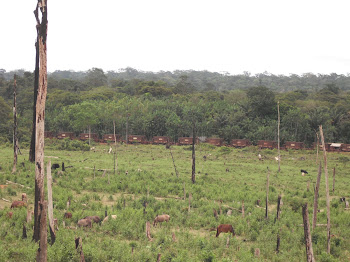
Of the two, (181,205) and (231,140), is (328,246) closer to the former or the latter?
(181,205)

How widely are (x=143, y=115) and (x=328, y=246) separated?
46225 millimetres

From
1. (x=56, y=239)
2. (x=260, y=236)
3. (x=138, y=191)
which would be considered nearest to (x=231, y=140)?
(x=138, y=191)

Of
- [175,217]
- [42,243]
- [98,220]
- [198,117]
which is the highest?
[198,117]

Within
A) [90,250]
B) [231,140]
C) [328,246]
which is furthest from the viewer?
[231,140]

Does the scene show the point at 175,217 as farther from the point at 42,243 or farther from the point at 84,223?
the point at 42,243

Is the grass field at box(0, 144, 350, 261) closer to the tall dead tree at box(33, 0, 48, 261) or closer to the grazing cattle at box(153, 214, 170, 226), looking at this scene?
the grazing cattle at box(153, 214, 170, 226)

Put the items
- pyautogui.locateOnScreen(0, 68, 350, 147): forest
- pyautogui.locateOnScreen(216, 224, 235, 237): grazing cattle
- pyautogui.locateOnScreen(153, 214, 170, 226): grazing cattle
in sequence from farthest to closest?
pyautogui.locateOnScreen(0, 68, 350, 147): forest, pyautogui.locateOnScreen(153, 214, 170, 226): grazing cattle, pyautogui.locateOnScreen(216, 224, 235, 237): grazing cattle

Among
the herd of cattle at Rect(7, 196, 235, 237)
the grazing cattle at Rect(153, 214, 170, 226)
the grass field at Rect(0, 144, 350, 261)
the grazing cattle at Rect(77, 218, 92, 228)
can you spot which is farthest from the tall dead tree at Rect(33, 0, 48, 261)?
the grazing cattle at Rect(153, 214, 170, 226)

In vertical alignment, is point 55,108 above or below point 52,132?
above

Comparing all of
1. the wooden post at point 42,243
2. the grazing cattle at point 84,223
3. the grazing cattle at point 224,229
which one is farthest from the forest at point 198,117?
the wooden post at point 42,243

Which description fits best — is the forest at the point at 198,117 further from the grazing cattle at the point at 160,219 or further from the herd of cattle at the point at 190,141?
the grazing cattle at the point at 160,219

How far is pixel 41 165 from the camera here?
9.36m

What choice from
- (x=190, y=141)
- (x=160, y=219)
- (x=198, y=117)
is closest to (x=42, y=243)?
(x=160, y=219)

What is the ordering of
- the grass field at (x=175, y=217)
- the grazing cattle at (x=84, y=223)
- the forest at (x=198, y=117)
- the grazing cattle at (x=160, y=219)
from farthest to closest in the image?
the forest at (x=198, y=117), the grazing cattle at (x=160, y=219), the grazing cattle at (x=84, y=223), the grass field at (x=175, y=217)
